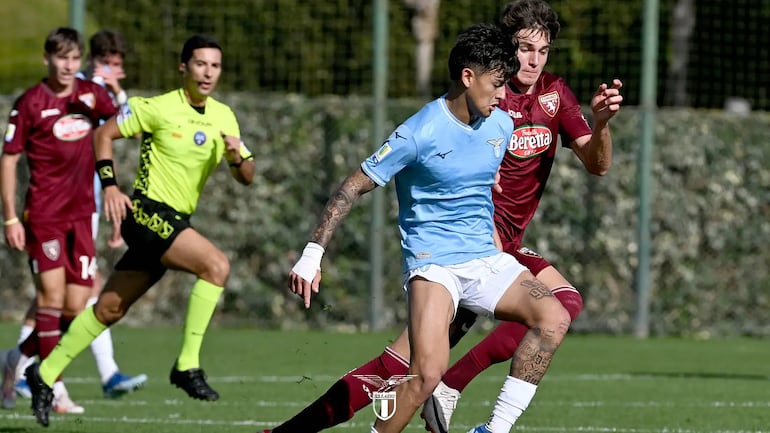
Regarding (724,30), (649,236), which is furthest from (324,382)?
(724,30)

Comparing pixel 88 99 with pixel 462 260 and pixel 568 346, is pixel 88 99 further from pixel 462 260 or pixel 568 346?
pixel 568 346

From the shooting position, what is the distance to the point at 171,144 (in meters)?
8.70

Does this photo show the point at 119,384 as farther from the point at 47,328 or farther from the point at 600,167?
the point at 600,167

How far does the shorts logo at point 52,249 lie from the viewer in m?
9.54

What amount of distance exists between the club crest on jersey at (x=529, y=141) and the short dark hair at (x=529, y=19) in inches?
18.5

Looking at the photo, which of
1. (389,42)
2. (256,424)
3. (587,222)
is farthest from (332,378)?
(389,42)

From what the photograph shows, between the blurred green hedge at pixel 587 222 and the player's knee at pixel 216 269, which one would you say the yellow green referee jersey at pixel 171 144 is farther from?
the blurred green hedge at pixel 587 222

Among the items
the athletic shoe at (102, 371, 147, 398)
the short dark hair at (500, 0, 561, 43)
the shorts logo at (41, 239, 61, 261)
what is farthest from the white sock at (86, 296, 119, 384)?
the short dark hair at (500, 0, 561, 43)

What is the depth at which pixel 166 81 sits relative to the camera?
1655 cm

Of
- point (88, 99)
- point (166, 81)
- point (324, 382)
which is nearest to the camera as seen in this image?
point (88, 99)

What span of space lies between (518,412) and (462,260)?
73 centimetres

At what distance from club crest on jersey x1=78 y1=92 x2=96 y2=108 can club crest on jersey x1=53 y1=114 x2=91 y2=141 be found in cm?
10

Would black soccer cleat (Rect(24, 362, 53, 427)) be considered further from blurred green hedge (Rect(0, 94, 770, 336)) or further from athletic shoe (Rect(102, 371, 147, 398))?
blurred green hedge (Rect(0, 94, 770, 336))

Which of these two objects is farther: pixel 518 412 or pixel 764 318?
pixel 764 318
